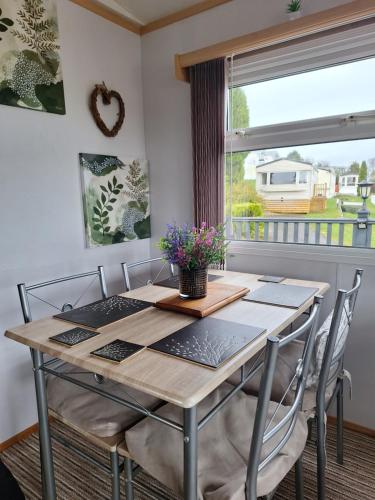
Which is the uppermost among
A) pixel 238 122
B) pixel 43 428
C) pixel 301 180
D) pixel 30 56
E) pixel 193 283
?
pixel 30 56

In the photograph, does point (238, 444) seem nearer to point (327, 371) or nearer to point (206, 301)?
point (327, 371)

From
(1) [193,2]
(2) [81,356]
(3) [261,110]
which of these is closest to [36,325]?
(2) [81,356]

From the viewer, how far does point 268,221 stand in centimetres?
224

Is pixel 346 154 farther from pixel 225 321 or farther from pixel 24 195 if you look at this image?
pixel 24 195

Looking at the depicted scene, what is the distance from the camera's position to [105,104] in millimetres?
2268

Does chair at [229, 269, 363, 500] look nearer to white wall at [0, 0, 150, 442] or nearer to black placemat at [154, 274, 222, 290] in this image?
black placemat at [154, 274, 222, 290]

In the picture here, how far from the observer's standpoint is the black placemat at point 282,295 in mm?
1524

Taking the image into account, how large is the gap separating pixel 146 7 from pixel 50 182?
4.34ft

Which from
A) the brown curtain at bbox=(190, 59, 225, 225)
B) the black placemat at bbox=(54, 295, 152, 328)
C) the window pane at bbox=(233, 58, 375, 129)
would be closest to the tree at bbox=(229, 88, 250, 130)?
the window pane at bbox=(233, 58, 375, 129)

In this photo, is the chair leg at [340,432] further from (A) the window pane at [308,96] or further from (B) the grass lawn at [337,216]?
(A) the window pane at [308,96]

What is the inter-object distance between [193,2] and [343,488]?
9.15ft

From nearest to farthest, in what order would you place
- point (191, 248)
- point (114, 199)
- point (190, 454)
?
point (190, 454) → point (191, 248) → point (114, 199)

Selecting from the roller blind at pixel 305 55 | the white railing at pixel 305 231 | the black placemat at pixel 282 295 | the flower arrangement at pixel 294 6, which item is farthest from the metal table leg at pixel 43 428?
the flower arrangement at pixel 294 6

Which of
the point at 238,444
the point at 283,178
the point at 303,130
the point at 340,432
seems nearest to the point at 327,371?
the point at 238,444
